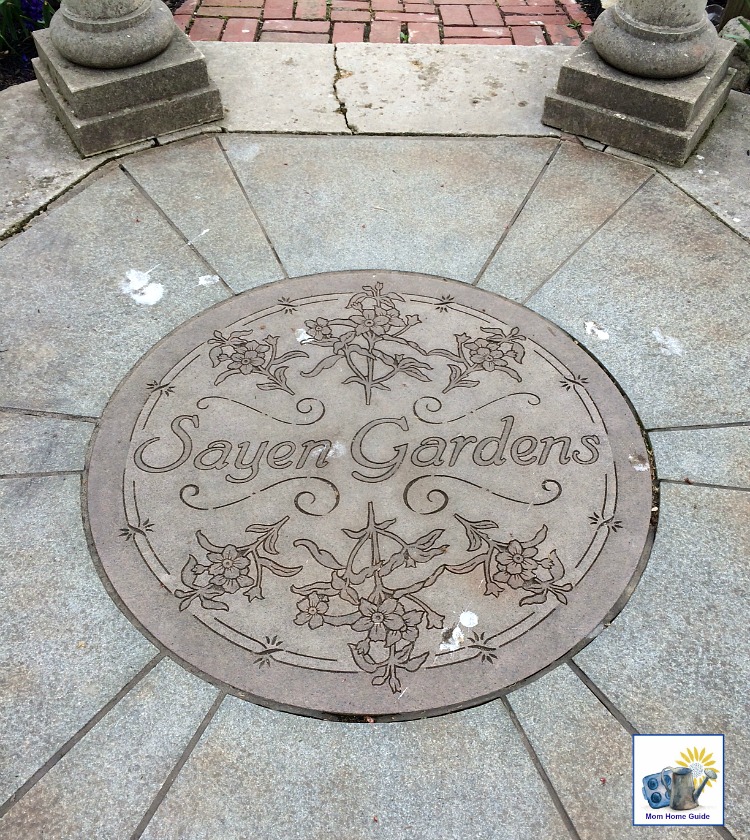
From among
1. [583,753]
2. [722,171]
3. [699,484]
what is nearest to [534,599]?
[583,753]

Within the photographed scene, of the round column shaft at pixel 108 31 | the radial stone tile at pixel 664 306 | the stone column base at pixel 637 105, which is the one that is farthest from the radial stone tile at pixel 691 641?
the round column shaft at pixel 108 31

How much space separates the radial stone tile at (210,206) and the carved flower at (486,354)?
92 cm

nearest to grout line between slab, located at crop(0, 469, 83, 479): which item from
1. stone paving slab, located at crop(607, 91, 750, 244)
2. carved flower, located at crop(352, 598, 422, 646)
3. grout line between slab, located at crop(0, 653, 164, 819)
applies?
grout line between slab, located at crop(0, 653, 164, 819)

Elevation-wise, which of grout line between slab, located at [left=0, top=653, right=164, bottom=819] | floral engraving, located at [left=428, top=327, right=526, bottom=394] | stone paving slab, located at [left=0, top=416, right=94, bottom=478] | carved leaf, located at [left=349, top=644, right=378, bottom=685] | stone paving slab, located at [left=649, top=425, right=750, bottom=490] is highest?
floral engraving, located at [left=428, top=327, right=526, bottom=394]

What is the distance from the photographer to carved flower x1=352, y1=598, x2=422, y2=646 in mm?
2166

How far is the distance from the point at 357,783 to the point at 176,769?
18.5 inches

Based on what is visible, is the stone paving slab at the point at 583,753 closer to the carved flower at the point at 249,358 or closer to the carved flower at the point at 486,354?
the carved flower at the point at 486,354

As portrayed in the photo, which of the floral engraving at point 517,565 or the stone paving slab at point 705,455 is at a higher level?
the stone paving slab at point 705,455

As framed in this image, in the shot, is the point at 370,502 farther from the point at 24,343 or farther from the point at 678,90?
the point at 678,90

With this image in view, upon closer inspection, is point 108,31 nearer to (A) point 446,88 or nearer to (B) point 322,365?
(A) point 446,88

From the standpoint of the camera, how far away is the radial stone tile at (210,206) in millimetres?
3309

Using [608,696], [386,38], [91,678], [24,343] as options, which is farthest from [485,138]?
[91,678]

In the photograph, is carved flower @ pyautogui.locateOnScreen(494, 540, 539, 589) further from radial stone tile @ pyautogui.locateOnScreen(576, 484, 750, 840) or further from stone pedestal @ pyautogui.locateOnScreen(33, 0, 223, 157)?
stone pedestal @ pyautogui.locateOnScreen(33, 0, 223, 157)

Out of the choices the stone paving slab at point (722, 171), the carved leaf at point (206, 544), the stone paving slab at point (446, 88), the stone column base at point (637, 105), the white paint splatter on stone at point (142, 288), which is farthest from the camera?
the stone paving slab at point (446, 88)
